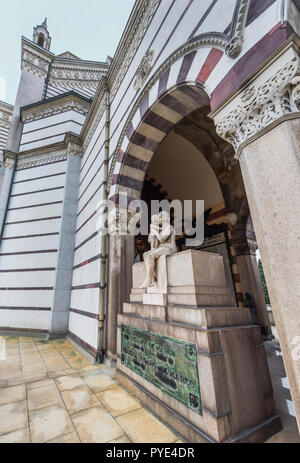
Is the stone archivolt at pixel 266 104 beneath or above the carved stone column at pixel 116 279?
above

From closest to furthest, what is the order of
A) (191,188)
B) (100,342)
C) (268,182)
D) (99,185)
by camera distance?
(268,182) < (100,342) < (99,185) < (191,188)

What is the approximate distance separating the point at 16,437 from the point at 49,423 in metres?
0.29

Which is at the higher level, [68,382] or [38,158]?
[38,158]

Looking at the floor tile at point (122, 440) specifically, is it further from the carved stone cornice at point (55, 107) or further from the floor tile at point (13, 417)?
the carved stone cornice at point (55, 107)

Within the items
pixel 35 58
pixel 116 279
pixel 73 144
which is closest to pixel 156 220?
pixel 116 279

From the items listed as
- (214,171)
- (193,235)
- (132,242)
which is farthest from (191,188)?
(132,242)

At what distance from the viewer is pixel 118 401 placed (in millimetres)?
2465

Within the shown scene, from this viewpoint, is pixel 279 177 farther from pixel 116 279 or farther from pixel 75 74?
pixel 75 74

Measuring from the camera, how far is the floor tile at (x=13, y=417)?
2.03m

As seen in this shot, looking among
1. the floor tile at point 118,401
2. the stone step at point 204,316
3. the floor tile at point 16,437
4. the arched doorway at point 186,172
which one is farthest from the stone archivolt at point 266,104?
the floor tile at point 16,437

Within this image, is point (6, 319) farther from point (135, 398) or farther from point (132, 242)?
point (135, 398)

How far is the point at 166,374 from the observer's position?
2.14 m

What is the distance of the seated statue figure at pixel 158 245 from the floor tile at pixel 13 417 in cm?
185

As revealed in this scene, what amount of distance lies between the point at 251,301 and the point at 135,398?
459 cm
